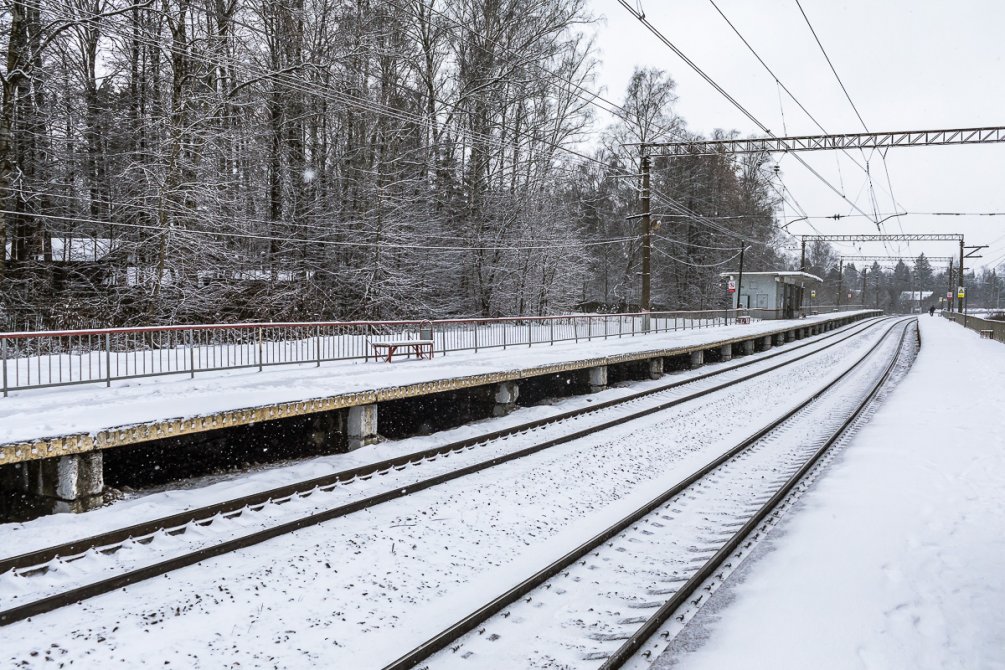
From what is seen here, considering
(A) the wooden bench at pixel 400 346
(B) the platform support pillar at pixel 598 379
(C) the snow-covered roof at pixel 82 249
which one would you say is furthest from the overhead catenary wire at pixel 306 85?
(A) the wooden bench at pixel 400 346

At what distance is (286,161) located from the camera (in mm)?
27734

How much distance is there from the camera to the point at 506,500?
793cm

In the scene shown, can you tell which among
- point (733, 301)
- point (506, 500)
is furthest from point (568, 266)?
point (506, 500)

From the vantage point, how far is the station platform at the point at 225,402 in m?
7.23

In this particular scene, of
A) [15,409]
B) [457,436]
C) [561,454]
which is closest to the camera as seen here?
[15,409]

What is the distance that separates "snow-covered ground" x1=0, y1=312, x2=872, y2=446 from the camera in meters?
7.69

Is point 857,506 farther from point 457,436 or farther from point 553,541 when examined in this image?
point 457,436

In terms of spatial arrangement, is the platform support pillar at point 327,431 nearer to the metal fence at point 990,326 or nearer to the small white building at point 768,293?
the metal fence at point 990,326

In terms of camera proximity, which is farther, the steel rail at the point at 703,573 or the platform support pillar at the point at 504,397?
the platform support pillar at the point at 504,397

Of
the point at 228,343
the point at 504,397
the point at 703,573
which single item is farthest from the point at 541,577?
the point at 228,343

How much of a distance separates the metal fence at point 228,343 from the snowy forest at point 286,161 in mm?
5807

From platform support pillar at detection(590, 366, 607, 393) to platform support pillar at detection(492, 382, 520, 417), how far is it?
397 cm

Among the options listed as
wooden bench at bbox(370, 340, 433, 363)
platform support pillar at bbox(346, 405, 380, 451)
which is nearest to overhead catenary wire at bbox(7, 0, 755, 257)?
wooden bench at bbox(370, 340, 433, 363)

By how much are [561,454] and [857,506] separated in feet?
13.4
